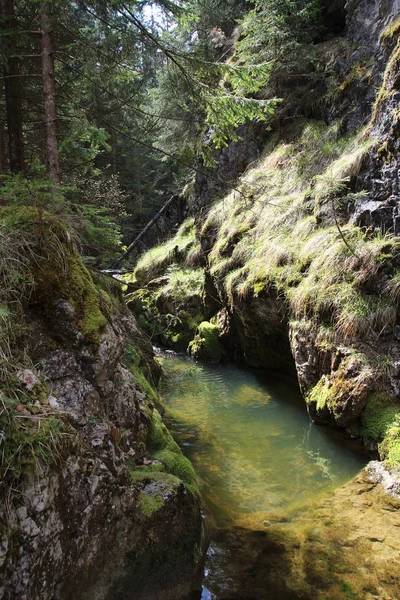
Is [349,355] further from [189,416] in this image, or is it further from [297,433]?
[189,416]

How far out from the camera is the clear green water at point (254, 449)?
16.8ft

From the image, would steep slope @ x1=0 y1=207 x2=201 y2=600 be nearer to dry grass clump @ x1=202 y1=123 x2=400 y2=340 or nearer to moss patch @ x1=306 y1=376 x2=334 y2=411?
moss patch @ x1=306 y1=376 x2=334 y2=411

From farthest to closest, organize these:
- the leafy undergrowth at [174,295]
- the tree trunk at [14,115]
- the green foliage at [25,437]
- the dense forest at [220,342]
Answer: the leafy undergrowth at [174,295]
the tree trunk at [14,115]
the dense forest at [220,342]
the green foliage at [25,437]

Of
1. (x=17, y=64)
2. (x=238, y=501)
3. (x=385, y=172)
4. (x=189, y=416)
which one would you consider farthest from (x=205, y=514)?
(x=17, y=64)

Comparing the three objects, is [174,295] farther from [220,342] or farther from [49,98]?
[49,98]

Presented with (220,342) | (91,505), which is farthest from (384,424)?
(220,342)

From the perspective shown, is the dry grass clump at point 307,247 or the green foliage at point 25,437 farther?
the dry grass clump at point 307,247

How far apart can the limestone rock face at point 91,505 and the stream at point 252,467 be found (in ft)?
2.07

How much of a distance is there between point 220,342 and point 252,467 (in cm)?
662

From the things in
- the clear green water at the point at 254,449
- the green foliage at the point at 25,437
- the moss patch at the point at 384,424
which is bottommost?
the clear green water at the point at 254,449

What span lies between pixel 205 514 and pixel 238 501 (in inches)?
28.8

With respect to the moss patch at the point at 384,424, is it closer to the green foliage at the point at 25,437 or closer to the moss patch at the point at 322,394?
the moss patch at the point at 322,394

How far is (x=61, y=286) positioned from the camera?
12.4 ft

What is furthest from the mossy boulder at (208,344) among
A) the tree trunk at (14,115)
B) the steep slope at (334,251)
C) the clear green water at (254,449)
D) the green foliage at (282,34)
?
the green foliage at (282,34)
